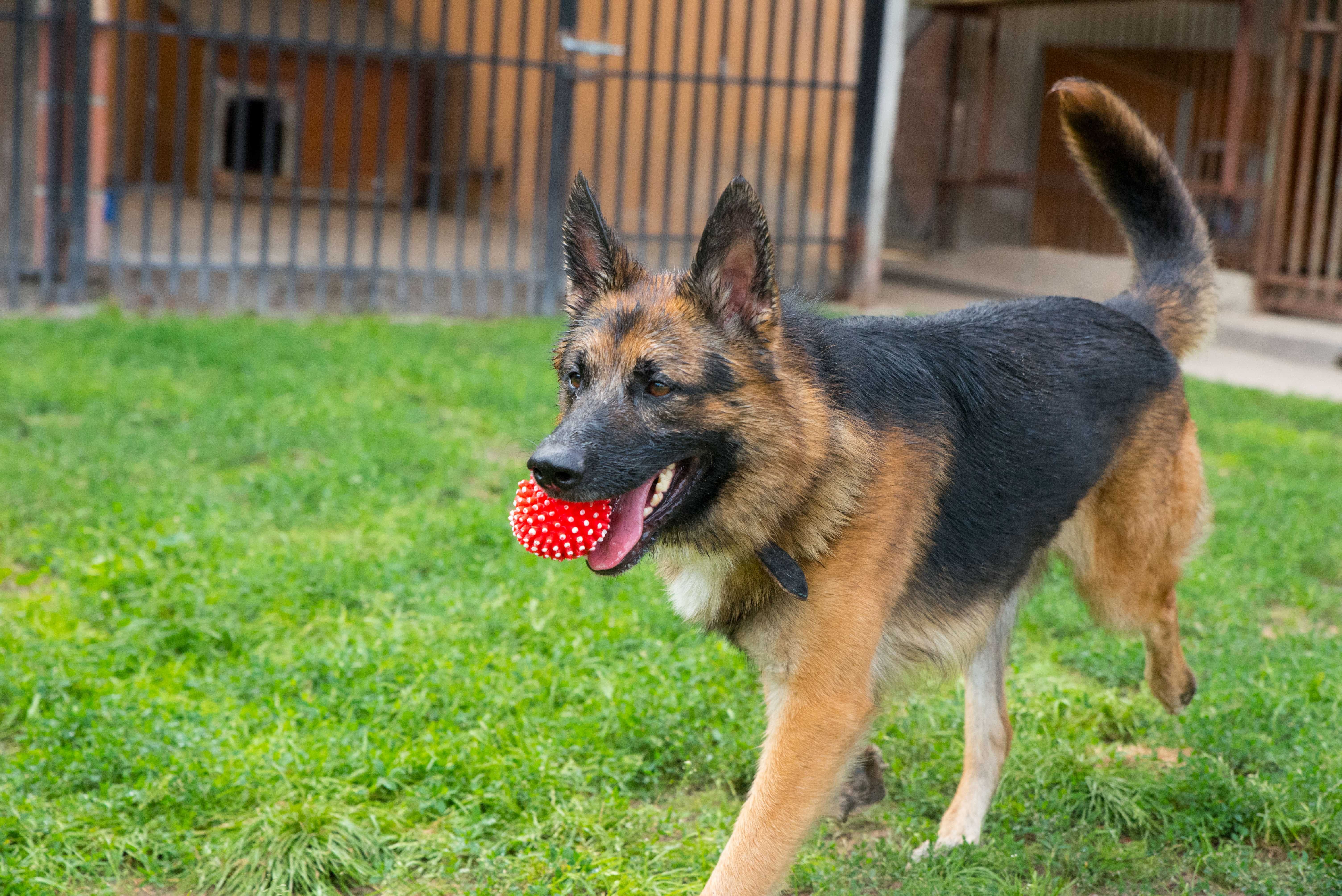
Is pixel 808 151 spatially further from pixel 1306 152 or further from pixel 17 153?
pixel 17 153

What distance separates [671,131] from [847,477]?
858 centimetres

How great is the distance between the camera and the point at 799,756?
2.63m

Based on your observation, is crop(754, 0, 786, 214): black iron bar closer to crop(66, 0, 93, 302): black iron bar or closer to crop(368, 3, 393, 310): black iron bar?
crop(368, 3, 393, 310): black iron bar

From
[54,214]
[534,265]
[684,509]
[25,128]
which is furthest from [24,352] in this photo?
[684,509]

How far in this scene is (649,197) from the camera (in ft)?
44.4

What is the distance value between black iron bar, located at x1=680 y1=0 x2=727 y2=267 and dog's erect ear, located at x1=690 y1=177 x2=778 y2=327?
26.8 feet

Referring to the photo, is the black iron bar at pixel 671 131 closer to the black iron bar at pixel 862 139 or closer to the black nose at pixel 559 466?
the black iron bar at pixel 862 139

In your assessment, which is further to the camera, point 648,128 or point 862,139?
point 862,139

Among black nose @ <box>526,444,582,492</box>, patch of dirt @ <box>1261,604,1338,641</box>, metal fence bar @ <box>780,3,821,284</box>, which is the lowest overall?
patch of dirt @ <box>1261,604,1338,641</box>

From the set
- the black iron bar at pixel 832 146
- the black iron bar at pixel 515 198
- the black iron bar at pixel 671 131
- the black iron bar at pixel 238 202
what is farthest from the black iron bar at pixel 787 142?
the black iron bar at pixel 238 202

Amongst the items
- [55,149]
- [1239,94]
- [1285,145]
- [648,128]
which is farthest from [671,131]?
[1285,145]

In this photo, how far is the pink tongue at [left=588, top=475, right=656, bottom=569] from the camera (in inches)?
104

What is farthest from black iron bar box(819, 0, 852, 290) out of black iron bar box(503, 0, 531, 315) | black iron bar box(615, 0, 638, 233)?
black iron bar box(503, 0, 531, 315)

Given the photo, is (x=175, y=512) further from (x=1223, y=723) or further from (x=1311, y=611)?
(x=1311, y=611)
